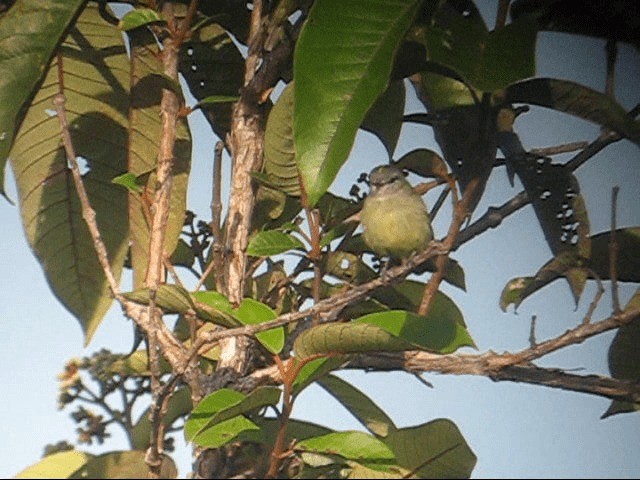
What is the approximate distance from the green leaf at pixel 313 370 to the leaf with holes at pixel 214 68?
0.94ft

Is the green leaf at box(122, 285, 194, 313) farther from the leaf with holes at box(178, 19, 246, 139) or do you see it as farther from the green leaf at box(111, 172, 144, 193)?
the leaf with holes at box(178, 19, 246, 139)

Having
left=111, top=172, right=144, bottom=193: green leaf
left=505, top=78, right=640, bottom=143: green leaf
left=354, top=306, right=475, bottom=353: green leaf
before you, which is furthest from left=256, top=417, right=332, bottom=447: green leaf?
left=505, top=78, right=640, bottom=143: green leaf

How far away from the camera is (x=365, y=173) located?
773mm

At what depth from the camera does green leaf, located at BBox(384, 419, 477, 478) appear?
630 mm

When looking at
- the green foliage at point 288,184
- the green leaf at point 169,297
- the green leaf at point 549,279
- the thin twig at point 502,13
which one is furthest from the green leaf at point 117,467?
the thin twig at point 502,13

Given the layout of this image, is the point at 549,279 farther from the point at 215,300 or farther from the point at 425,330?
the point at 215,300

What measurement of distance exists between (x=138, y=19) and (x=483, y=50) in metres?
0.28

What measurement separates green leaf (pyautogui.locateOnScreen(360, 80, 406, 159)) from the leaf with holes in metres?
0.14

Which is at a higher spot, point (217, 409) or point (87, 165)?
point (87, 165)

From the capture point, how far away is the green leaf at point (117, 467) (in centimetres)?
58

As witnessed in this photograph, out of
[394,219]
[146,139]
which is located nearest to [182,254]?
[146,139]

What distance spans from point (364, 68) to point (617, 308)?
0.24 m

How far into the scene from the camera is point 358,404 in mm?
677

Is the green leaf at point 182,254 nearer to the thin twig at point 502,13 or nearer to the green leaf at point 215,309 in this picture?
the green leaf at point 215,309
